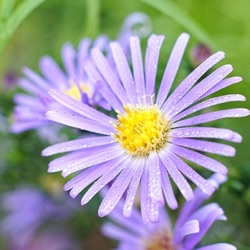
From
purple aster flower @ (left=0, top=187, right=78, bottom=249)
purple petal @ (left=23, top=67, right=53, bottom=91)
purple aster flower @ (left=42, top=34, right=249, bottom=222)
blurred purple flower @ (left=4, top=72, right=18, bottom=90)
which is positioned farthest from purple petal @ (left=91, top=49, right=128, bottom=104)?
purple aster flower @ (left=0, top=187, right=78, bottom=249)

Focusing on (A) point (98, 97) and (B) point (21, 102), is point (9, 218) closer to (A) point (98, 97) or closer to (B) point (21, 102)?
(B) point (21, 102)

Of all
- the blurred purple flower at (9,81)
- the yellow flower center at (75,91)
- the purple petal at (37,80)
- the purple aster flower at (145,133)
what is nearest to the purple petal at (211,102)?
the purple aster flower at (145,133)

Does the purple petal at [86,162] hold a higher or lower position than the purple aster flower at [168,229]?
higher

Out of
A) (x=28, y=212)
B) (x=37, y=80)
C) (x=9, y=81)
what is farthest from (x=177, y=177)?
(x=28, y=212)

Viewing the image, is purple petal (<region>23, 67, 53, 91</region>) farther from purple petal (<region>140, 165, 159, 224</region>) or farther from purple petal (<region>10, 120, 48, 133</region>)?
purple petal (<region>140, 165, 159, 224</region>)

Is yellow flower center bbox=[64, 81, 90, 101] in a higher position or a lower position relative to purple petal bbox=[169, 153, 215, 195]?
higher

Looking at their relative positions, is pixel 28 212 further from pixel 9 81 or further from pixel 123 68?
pixel 123 68

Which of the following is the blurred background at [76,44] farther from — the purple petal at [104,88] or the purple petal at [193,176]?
the purple petal at [193,176]
